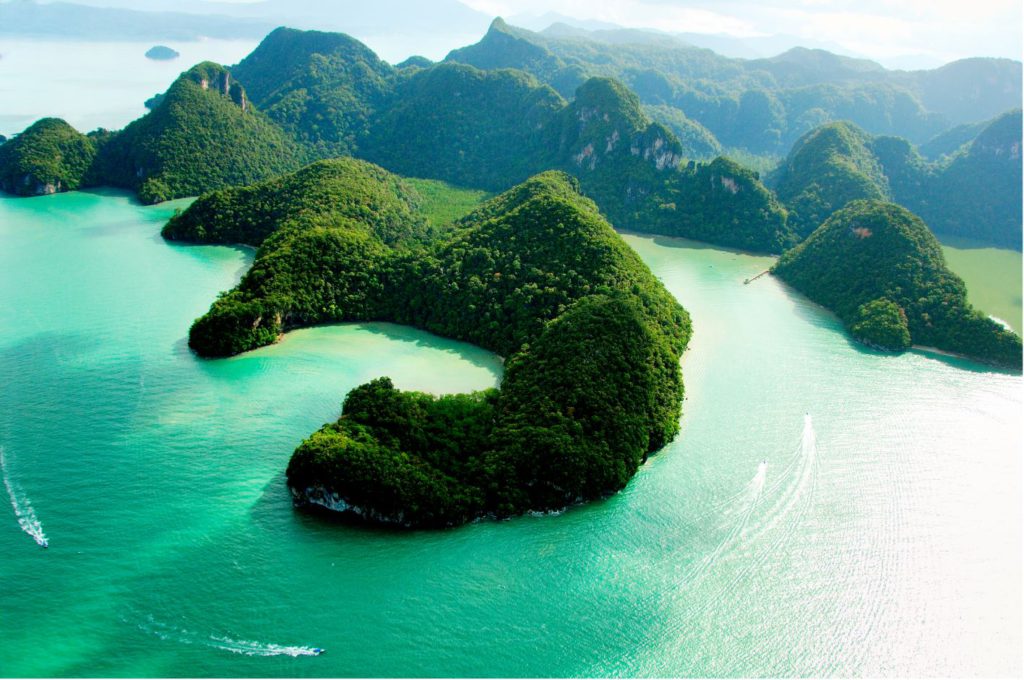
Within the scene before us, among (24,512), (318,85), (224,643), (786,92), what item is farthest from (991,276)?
(318,85)

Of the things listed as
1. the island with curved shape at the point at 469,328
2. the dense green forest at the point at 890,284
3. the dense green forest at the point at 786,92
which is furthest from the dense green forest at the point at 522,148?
the island with curved shape at the point at 469,328

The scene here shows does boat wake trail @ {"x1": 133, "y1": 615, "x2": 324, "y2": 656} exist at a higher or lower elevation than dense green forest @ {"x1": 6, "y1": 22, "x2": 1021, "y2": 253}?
lower

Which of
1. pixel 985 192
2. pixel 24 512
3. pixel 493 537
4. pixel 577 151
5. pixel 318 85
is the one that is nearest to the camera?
pixel 493 537

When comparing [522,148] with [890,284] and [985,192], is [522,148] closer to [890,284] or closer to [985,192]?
[890,284]

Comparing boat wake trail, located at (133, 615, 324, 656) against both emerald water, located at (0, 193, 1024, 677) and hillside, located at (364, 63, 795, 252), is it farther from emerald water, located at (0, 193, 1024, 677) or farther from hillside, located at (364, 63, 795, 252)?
hillside, located at (364, 63, 795, 252)

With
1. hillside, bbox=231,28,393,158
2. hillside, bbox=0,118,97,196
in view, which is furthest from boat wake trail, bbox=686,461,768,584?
hillside, bbox=231,28,393,158
